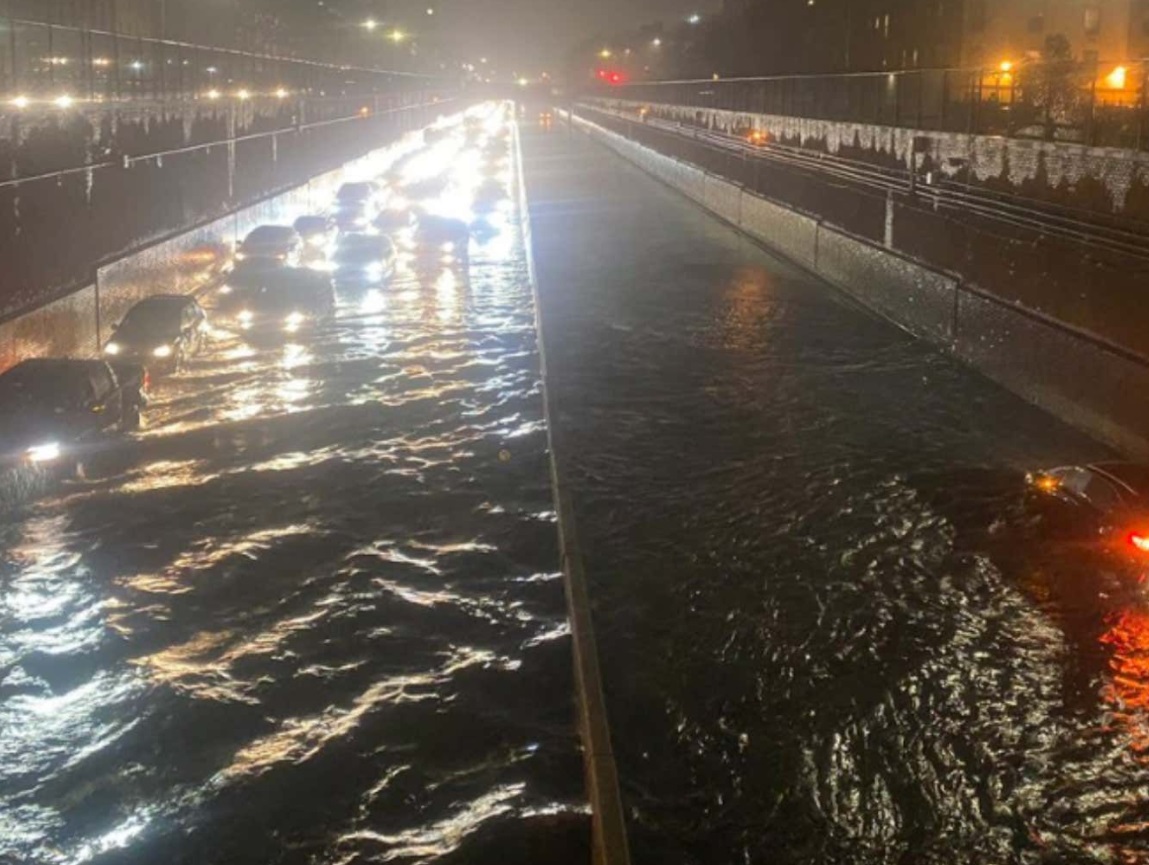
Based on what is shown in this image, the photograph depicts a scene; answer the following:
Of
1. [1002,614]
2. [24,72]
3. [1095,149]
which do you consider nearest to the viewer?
[1002,614]

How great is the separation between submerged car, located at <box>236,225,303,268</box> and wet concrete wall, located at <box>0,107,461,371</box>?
665 millimetres

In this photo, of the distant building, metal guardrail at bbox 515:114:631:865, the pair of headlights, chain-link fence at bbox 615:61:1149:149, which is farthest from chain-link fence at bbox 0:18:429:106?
the distant building

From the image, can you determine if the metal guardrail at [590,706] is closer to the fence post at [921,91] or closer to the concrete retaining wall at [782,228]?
the fence post at [921,91]

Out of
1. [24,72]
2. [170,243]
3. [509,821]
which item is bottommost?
[509,821]

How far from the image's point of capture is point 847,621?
32.8ft

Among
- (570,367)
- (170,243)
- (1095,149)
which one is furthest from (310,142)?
(1095,149)

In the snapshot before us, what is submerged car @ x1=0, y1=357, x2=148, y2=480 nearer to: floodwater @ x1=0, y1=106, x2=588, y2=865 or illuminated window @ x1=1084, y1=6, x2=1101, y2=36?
floodwater @ x1=0, y1=106, x2=588, y2=865

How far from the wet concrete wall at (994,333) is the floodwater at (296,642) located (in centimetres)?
637

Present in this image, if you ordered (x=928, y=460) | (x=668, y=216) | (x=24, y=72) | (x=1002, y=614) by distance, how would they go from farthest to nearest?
(x=668, y=216) < (x=24, y=72) < (x=928, y=460) < (x=1002, y=614)

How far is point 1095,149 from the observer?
1695 cm

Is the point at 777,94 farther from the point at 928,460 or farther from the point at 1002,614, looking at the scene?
the point at 1002,614

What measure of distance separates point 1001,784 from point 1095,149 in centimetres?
1188

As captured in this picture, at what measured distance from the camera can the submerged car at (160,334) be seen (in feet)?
67.8

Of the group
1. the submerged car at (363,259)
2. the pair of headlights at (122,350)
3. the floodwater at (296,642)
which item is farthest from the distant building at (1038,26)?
the floodwater at (296,642)
